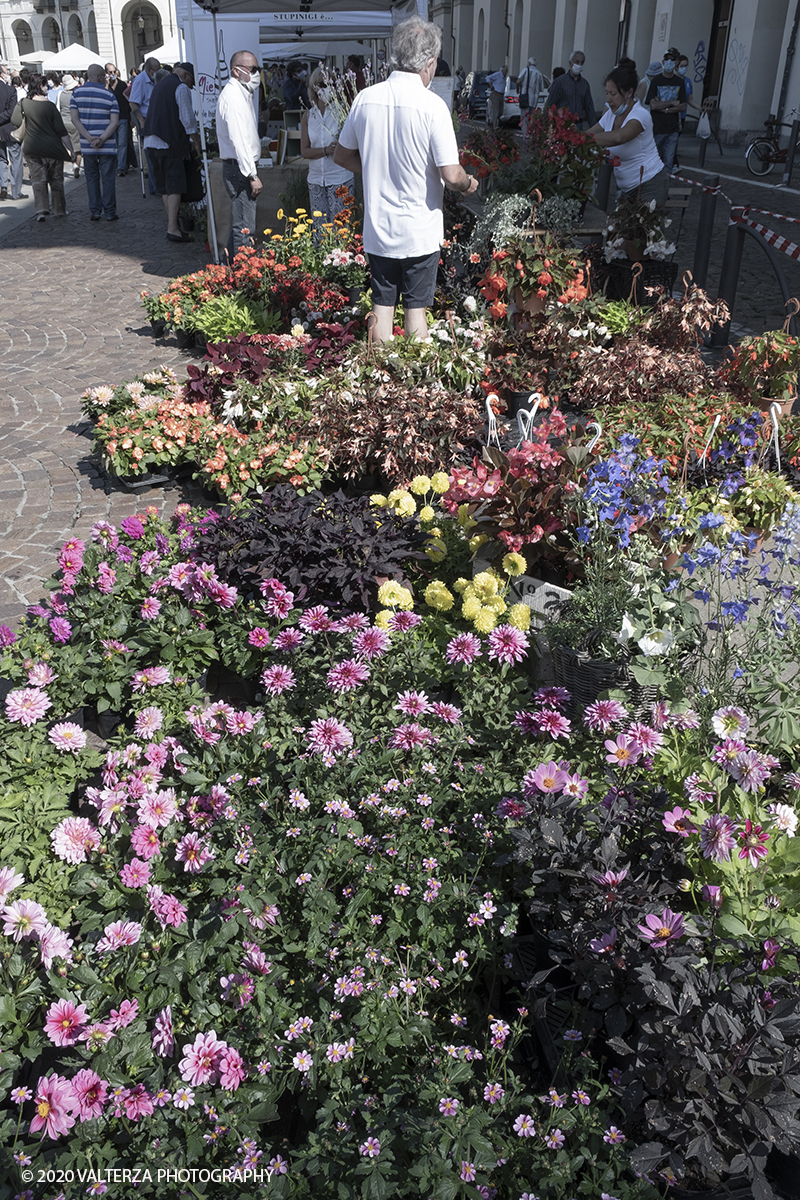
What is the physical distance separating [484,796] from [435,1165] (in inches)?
37.3

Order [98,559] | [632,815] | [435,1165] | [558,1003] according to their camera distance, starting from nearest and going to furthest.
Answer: [435,1165]
[558,1003]
[632,815]
[98,559]

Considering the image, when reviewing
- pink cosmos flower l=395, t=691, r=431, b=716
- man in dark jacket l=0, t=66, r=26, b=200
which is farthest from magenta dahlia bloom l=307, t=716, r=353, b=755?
man in dark jacket l=0, t=66, r=26, b=200

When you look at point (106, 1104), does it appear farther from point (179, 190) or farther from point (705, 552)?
point (179, 190)

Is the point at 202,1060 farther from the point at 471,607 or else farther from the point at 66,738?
the point at 471,607

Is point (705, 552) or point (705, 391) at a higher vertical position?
point (705, 552)

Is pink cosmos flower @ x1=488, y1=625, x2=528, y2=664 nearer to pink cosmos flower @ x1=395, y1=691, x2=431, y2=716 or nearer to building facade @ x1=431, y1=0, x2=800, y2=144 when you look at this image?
pink cosmos flower @ x1=395, y1=691, x2=431, y2=716

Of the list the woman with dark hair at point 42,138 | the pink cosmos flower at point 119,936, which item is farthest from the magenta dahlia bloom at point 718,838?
the woman with dark hair at point 42,138

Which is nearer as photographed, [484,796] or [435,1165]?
[435,1165]

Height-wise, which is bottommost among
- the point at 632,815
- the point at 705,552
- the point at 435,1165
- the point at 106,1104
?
the point at 106,1104

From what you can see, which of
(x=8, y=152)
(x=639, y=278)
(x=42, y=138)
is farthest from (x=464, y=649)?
(x=8, y=152)

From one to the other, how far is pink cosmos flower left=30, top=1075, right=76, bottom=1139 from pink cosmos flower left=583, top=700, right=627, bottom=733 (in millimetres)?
1433

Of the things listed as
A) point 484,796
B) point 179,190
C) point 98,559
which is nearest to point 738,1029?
point 484,796

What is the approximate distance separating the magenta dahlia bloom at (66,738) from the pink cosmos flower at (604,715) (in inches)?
58.2

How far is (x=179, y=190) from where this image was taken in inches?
423
